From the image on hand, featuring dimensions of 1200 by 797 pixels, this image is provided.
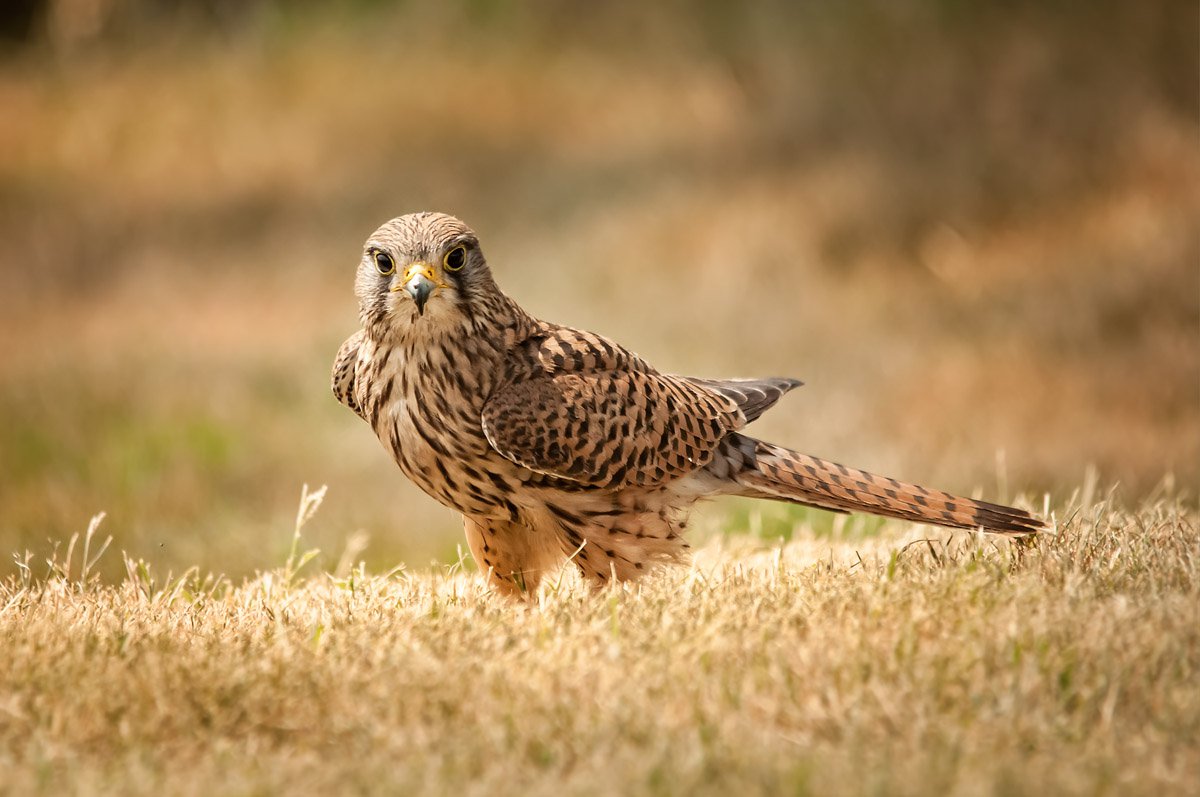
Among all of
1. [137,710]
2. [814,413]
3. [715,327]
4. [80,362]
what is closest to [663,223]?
[715,327]

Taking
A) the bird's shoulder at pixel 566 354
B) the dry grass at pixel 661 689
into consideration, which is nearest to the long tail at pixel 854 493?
the dry grass at pixel 661 689

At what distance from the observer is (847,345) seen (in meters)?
8.08

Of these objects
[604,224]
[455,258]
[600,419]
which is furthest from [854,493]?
[604,224]

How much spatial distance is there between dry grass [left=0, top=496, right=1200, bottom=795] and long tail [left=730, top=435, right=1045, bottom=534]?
334mm

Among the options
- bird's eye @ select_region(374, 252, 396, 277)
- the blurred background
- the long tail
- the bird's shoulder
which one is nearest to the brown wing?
the bird's shoulder

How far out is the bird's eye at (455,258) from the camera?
370 centimetres

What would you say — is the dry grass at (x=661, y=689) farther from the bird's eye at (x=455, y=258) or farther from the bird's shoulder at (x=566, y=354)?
the bird's eye at (x=455, y=258)

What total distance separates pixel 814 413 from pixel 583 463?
3.73 metres

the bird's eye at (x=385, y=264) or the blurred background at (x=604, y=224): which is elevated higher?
the blurred background at (x=604, y=224)

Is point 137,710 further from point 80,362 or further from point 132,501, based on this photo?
point 80,362

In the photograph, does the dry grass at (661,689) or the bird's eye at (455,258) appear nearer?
the dry grass at (661,689)

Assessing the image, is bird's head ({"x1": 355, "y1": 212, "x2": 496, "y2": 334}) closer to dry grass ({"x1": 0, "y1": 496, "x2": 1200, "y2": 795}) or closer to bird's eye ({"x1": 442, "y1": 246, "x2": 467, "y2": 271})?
bird's eye ({"x1": 442, "y1": 246, "x2": 467, "y2": 271})

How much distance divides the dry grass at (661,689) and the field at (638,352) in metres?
0.01

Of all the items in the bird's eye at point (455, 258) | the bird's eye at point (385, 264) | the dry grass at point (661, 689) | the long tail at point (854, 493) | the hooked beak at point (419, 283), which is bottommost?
the dry grass at point (661, 689)
